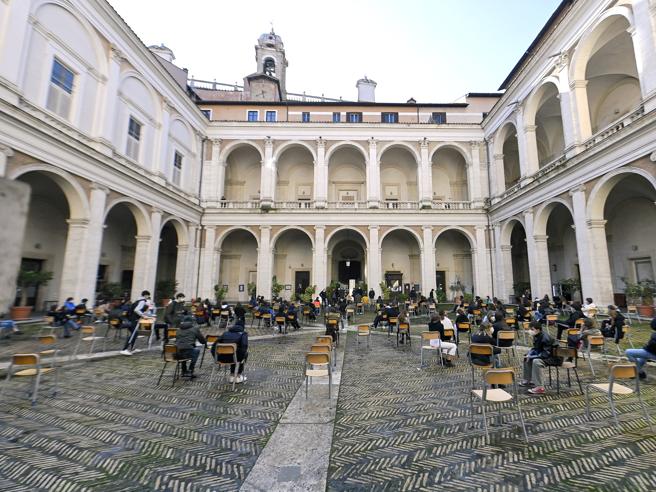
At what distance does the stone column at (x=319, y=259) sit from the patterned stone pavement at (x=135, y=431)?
15.7 m

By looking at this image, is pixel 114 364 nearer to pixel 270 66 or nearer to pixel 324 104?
pixel 324 104

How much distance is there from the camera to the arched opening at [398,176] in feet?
89.8

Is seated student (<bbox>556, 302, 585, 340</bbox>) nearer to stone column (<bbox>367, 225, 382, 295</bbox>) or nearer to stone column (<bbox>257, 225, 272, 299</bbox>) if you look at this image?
stone column (<bbox>367, 225, 382, 295</bbox>)

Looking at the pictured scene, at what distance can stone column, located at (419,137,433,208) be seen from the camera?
2361 cm

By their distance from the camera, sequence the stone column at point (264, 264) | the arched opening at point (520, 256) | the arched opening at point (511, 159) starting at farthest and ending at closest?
the arched opening at point (520, 256) → the arched opening at point (511, 159) → the stone column at point (264, 264)

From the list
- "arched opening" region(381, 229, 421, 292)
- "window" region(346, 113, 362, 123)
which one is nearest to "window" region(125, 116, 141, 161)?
"window" region(346, 113, 362, 123)

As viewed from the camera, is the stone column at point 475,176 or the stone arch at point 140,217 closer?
the stone arch at point 140,217

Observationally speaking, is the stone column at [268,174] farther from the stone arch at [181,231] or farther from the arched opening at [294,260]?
the stone arch at [181,231]

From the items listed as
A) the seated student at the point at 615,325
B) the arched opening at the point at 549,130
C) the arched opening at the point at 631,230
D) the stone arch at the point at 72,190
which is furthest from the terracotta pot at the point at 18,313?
the arched opening at the point at 549,130

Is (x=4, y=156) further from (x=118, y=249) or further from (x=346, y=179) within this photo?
(x=346, y=179)

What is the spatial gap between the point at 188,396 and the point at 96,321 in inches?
394

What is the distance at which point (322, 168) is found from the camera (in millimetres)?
24266

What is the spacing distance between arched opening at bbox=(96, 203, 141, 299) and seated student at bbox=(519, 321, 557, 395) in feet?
70.8

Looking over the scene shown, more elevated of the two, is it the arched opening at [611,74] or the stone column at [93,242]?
the arched opening at [611,74]
